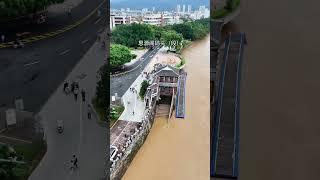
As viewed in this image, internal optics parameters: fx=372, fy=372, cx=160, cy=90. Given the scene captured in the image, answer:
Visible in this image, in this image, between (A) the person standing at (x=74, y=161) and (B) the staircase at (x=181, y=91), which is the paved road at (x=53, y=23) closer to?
(B) the staircase at (x=181, y=91)

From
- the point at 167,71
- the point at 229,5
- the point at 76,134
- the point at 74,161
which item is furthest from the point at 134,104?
the point at 229,5

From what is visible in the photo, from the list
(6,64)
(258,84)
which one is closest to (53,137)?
(6,64)

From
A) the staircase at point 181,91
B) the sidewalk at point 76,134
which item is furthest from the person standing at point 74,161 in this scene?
the staircase at point 181,91

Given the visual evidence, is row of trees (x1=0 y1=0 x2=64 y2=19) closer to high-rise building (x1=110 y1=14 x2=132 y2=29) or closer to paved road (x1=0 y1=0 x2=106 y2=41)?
paved road (x1=0 y1=0 x2=106 y2=41)

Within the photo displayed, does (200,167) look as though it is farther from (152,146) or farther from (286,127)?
(286,127)

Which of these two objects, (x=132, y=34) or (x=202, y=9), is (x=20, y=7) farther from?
(x=202, y=9)

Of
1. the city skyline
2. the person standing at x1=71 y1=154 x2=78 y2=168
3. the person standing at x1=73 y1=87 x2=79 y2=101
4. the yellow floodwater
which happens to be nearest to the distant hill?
the city skyline
